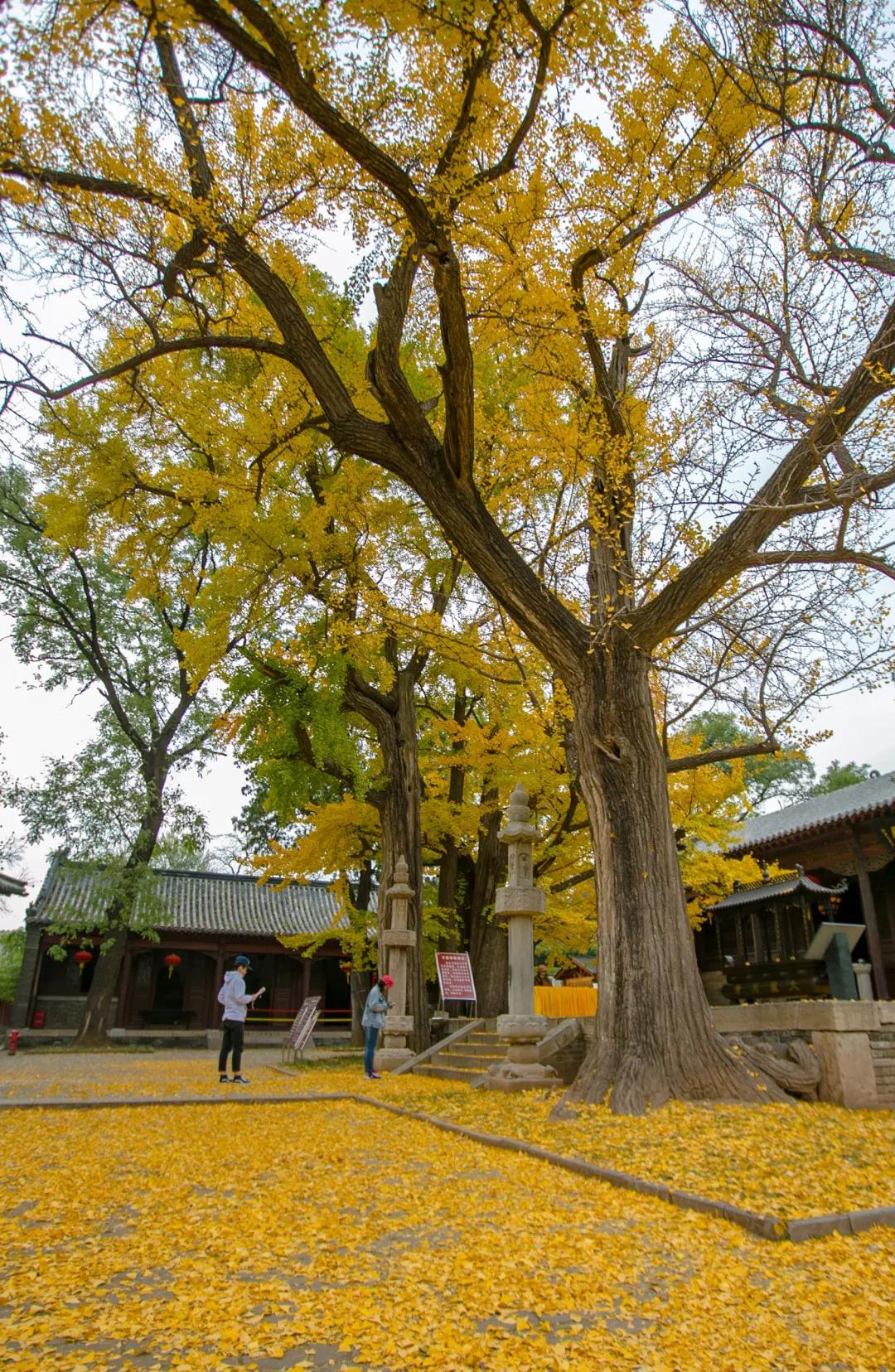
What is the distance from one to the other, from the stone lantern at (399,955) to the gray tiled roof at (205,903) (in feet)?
31.3

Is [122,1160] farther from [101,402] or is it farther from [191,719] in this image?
[191,719]

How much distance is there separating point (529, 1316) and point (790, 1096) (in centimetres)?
507

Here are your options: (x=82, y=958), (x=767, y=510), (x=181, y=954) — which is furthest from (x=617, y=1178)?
(x=181, y=954)

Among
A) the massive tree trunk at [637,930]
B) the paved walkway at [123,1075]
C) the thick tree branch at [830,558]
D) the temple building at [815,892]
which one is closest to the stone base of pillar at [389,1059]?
the paved walkway at [123,1075]

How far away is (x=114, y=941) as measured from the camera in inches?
774

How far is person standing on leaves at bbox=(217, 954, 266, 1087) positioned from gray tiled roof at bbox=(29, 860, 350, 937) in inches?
405

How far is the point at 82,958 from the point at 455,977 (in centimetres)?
1329

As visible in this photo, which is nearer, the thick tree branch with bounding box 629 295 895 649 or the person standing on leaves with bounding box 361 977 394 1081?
the thick tree branch with bounding box 629 295 895 649

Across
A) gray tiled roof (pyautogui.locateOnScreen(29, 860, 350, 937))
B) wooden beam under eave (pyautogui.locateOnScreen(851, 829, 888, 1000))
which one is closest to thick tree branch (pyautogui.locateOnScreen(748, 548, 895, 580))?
wooden beam under eave (pyautogui.locateOnScreen(851, 829, 888, 1000))

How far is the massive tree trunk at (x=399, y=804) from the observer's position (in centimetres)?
1250

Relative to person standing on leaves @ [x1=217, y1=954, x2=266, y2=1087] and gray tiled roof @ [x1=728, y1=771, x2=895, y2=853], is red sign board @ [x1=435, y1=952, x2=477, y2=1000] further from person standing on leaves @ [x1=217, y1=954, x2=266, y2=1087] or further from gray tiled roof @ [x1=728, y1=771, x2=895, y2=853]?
gray tiled roof @ [x1=728, y1=771, x2=895, y2=853]

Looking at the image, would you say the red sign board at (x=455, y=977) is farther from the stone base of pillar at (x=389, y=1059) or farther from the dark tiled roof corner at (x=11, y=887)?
the dark tiled roof corner at (x=11, y=887)

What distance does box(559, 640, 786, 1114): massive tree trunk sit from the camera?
652cm

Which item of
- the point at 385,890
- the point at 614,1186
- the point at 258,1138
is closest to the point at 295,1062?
the point at 385,890
